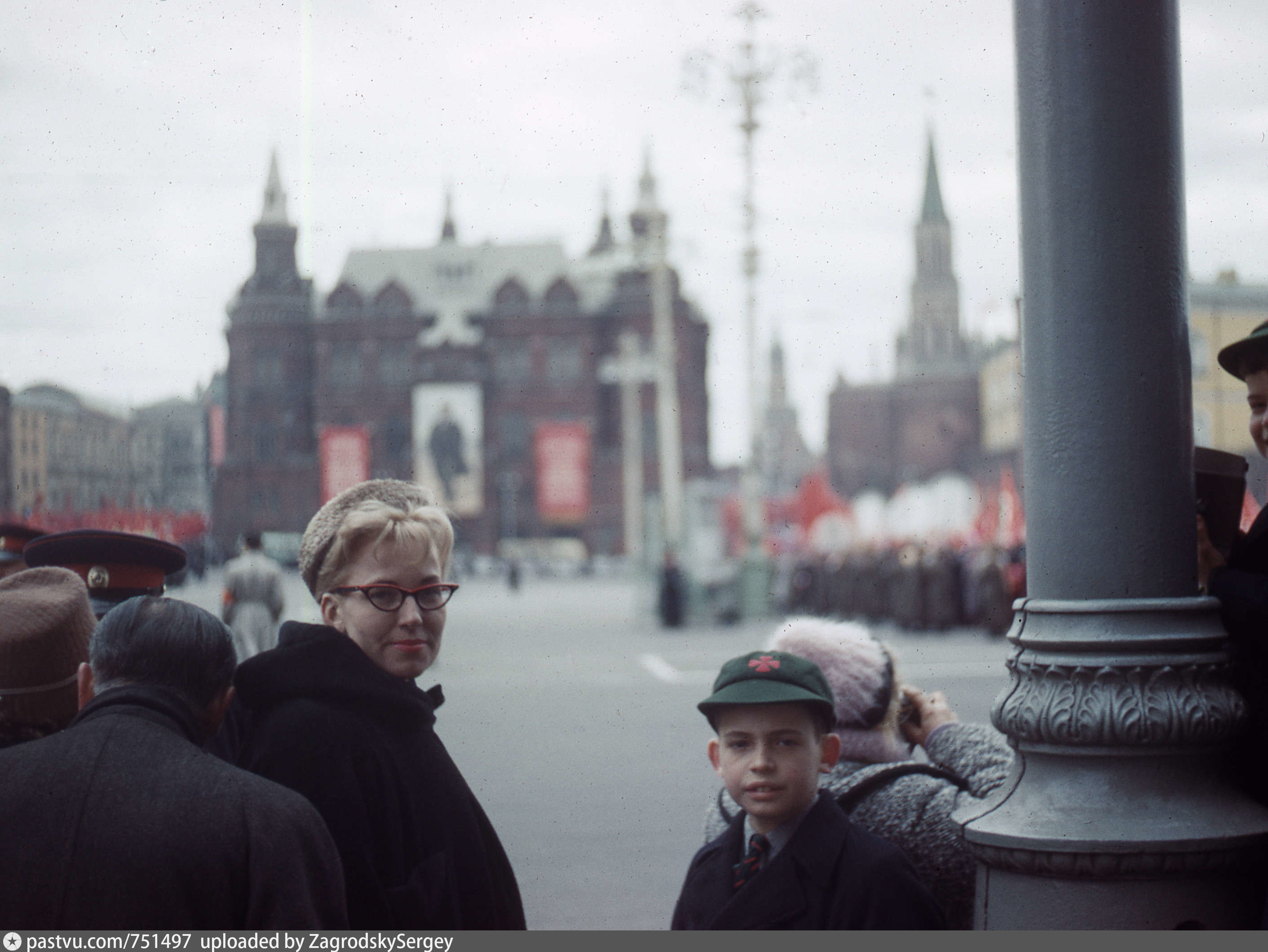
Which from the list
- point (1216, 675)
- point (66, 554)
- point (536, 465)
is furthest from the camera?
point (536, 465)

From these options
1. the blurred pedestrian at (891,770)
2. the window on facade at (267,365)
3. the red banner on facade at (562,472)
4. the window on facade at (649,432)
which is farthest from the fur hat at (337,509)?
the window on facade at (649,432)

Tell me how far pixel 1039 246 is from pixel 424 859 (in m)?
1.41

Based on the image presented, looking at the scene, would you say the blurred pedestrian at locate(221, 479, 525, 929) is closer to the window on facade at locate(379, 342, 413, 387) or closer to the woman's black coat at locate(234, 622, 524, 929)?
the woman's black coat at locate(234, 622, 524, 929)

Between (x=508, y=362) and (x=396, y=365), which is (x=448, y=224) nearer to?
(x=396, y=365)

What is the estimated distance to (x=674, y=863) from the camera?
5.62m

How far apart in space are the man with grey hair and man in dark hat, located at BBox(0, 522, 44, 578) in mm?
1918

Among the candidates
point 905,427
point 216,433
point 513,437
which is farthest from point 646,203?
point 513,437

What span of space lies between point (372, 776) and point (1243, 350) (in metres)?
1.57

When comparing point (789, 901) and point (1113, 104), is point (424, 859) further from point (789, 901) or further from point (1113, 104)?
point (1113, 104)

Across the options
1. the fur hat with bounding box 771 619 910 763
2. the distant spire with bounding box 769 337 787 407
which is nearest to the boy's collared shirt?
the fur hat with bounding box 771 619 910 763

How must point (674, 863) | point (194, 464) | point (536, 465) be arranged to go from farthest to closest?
point (536, 465)
point (674, 863)
point (194, 464)

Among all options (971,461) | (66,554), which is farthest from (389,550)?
(971,461)

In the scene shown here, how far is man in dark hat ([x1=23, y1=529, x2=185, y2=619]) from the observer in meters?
2.83

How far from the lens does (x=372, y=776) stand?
1.98m
